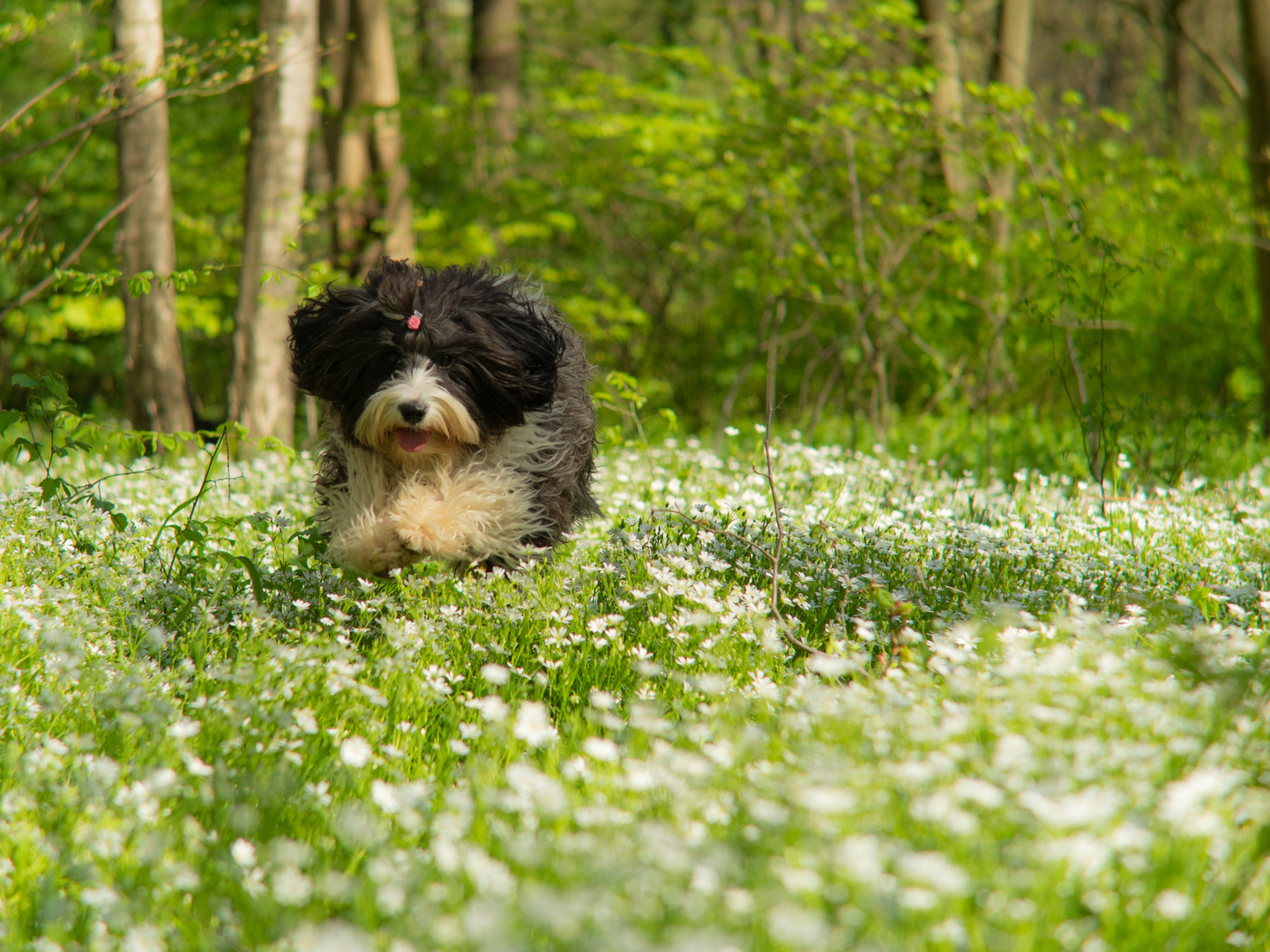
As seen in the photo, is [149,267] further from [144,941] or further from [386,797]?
[144,941]

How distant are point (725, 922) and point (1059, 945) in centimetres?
49

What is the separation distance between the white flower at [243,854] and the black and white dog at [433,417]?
1.83 metres

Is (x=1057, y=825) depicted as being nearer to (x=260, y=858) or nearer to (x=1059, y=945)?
(x=1059, y=945)

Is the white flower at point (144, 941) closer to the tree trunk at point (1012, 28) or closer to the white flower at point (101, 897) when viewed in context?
the white flower at point (101, 897)

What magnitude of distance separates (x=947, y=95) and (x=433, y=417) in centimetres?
768

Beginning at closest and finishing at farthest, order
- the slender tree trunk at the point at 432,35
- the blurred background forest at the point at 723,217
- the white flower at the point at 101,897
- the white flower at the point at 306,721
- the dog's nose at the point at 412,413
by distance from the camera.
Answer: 1. the white flower at the point at 101,897
2. the white flower at the point at 306,721
3. the dog's nose at the point at 412,413
4. the blurred background forest at the point at 723,217
5. the slender tree trunk at the point at 432,35

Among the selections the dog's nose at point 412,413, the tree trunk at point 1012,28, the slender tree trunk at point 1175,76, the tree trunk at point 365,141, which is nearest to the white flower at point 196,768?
the dog's nose at point 412,413

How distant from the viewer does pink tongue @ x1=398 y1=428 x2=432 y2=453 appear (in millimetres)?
3820

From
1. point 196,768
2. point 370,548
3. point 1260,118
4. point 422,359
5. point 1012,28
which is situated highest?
point 1012,28

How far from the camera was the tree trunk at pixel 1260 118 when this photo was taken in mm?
8484

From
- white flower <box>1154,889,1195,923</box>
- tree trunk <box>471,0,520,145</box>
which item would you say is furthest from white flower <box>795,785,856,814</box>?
tree trunk <box>471,0,520,145</box>

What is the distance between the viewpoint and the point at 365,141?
33.5ft

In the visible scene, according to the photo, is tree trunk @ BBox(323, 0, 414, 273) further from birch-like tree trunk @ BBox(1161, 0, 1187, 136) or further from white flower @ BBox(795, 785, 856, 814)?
birch-like tree trunk @ BBox(1161, 0, 1187, 136)

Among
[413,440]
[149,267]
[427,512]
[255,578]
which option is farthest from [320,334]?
[149,267]
